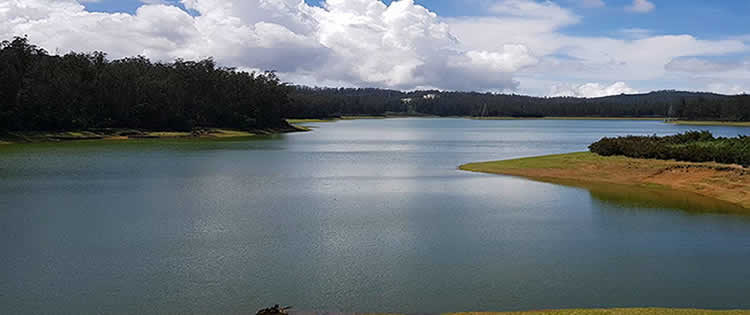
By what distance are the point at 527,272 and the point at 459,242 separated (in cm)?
358

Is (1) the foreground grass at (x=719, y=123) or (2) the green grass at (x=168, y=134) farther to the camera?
(1) the foreground grass at (x=719, y=123)

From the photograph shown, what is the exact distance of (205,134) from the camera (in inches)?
3521

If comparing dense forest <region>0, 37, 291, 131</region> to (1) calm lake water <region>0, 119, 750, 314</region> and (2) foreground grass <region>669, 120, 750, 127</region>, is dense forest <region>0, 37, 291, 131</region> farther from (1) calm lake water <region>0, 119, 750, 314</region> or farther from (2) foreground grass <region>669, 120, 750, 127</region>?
(2) foreground grass <region>669, 120, 750, 127</region>

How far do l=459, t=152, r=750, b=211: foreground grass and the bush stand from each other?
0.78 meters

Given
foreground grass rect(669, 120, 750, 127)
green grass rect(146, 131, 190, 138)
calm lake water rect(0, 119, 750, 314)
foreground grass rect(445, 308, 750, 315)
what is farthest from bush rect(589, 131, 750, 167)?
foreground grass rect(669, 120, 750, 127)

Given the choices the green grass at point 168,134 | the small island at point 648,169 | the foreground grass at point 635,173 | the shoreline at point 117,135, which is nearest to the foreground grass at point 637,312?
the small island at point 648,169

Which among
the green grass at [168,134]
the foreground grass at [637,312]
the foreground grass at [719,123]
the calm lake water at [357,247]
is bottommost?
the green grass at [168,134]

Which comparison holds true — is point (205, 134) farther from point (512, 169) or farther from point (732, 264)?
point (732, 264)

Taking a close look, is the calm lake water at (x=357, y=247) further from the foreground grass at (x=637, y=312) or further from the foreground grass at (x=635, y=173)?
the foreground grass at (x=635, y=173)

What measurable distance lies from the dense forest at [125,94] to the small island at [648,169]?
54.0 meters

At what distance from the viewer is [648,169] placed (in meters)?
34.4

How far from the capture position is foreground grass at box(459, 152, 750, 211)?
1155 inches

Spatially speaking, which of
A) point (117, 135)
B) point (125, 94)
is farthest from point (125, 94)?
point (117, 135)

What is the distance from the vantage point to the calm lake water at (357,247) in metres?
13.0
